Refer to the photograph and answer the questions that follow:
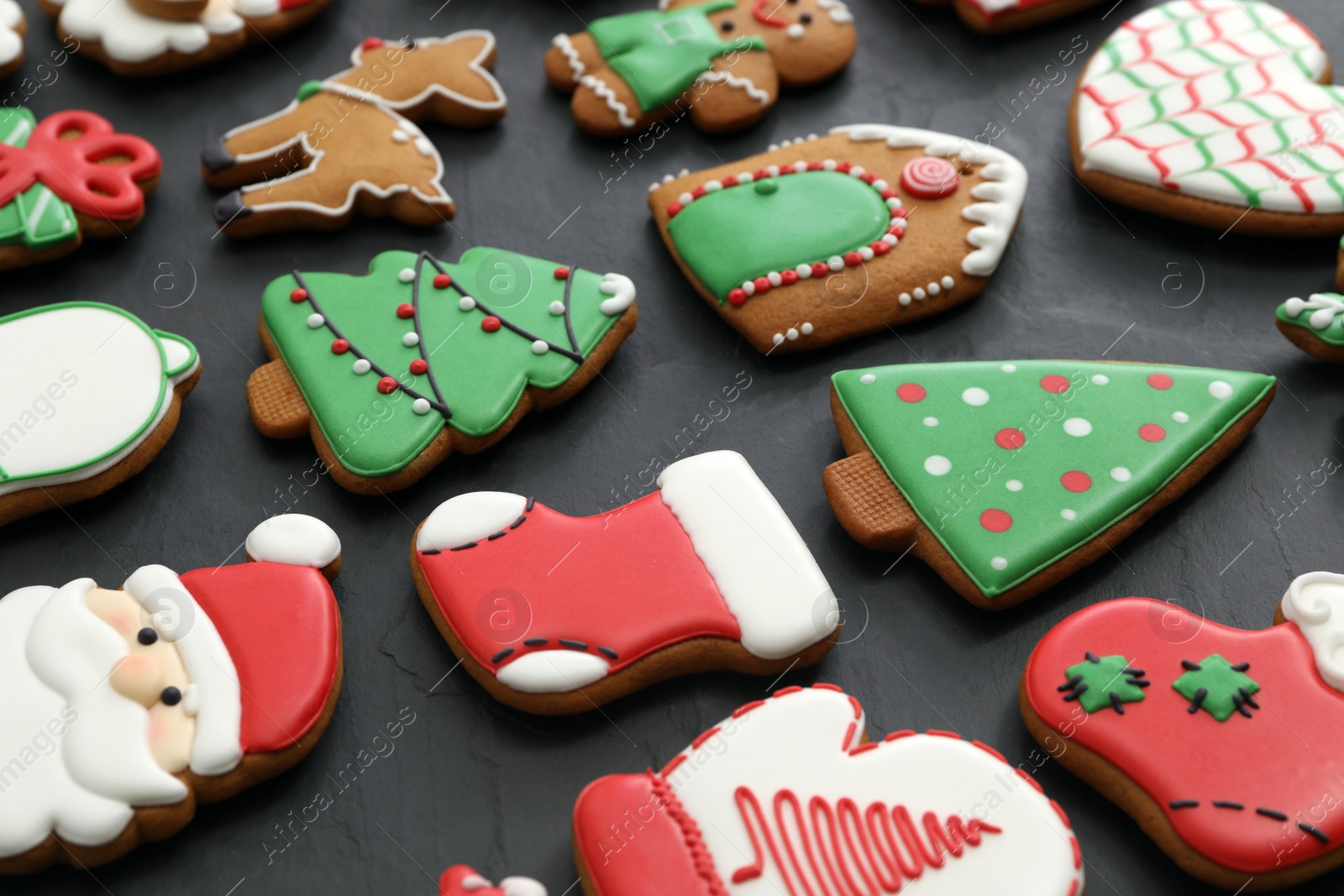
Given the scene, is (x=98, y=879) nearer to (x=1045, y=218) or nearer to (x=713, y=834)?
(x=713, y=834)

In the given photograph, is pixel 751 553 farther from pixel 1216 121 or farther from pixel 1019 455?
pixel 1216 121

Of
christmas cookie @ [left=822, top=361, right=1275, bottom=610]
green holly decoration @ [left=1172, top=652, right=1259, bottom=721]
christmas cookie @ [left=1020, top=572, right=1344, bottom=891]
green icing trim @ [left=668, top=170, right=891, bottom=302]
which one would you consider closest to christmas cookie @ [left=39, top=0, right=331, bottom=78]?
green icing trim @ [left=668, top=170, right=891, bottom=302]

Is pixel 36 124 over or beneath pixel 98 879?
over

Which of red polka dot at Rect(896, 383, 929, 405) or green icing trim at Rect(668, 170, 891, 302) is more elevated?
green icing trim at Rect(668, 170, 891, 302)

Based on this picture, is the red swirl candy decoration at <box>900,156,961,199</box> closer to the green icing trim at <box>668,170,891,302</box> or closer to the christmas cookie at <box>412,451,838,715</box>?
the green icing trim at <box>668,170,891,302</box>

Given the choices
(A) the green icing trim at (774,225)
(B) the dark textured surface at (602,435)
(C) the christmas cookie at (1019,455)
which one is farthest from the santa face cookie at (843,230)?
(C) the christmas cookie at (1019,455)

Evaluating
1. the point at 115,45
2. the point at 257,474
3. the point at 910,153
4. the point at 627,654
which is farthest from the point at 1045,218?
Answer: the point at 115,45
